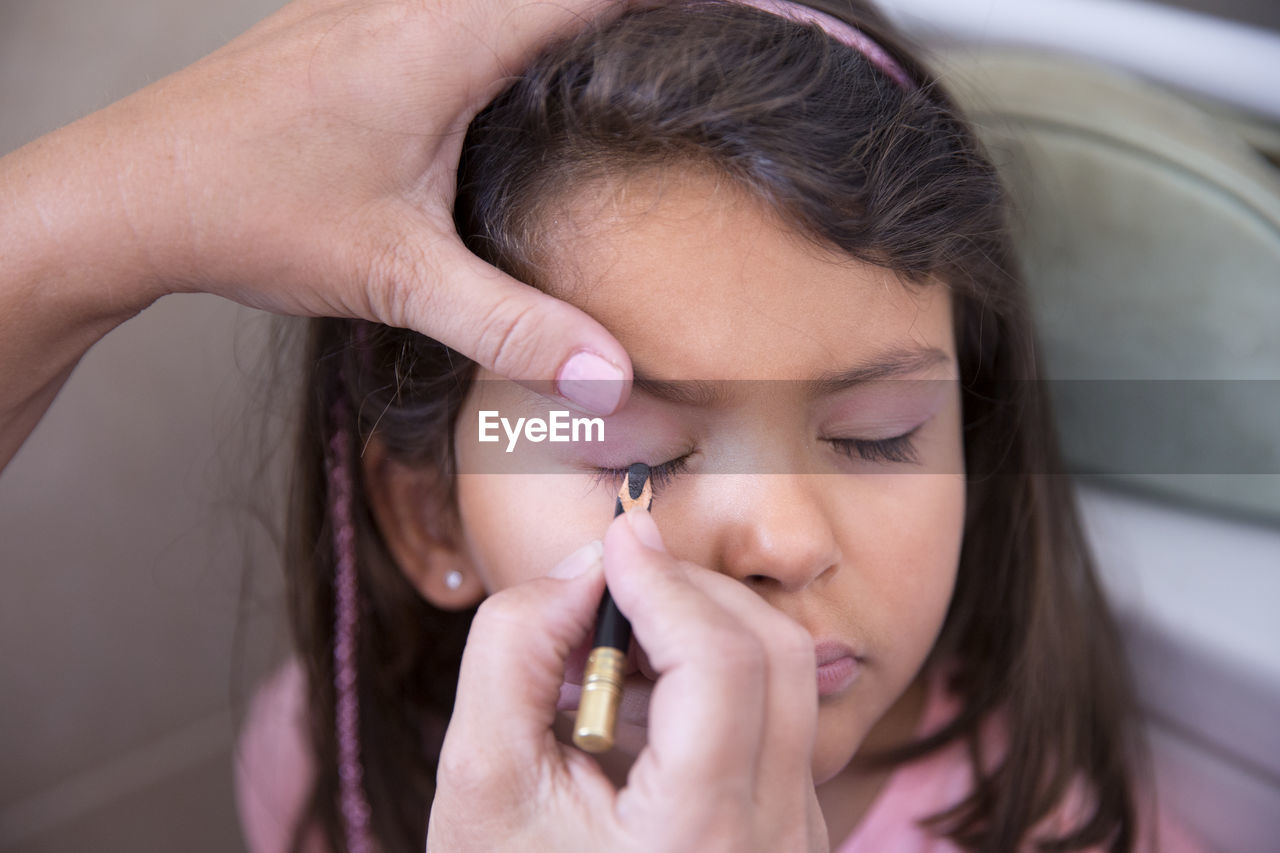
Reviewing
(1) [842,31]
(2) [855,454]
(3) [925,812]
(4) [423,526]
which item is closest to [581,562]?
(2) [855,454]

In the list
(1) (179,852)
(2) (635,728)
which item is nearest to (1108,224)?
(2) (635,728)

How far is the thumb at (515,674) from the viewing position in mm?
528

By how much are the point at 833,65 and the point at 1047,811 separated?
0.77 metres

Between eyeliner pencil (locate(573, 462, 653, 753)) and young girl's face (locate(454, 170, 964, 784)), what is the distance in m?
0.14

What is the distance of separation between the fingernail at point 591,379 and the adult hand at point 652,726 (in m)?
0.09

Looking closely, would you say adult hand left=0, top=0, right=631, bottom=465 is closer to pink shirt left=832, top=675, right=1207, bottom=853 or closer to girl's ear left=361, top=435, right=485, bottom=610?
girl's ear left=361, top=435, right=485, bottom=610

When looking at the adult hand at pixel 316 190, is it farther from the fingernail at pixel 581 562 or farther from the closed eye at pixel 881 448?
the closed eye at pixel 881 448

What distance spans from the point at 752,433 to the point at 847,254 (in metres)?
0.16

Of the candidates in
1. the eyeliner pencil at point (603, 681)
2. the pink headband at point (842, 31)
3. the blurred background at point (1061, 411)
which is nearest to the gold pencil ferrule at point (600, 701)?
the eyeliner pencil at point (603, 681)

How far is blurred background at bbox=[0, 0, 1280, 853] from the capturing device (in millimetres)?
936

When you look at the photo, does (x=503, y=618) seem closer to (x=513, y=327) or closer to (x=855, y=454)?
(x=513, y=327)

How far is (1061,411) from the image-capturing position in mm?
1093

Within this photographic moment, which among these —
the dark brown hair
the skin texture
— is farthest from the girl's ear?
the skin texture

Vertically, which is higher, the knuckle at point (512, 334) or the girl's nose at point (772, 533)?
the knuckle at point (512, 334)
